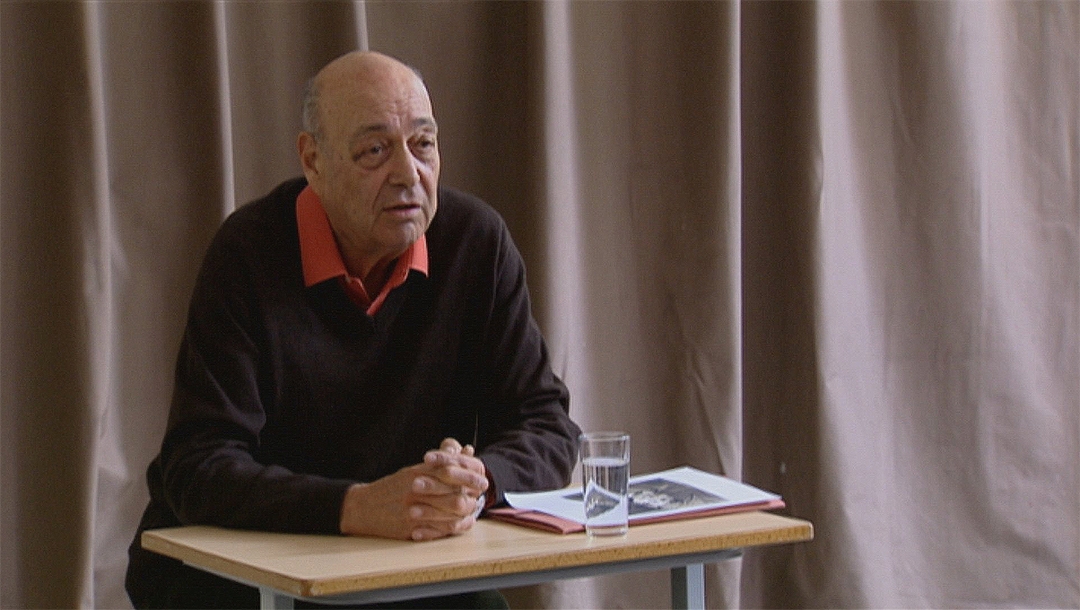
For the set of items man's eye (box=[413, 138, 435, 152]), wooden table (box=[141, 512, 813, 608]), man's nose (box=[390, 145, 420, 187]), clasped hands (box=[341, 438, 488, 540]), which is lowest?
wooden table (box=[141, 512, 813, 608])

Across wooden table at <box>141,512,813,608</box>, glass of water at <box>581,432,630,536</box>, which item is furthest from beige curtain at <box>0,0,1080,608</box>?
glass of water at <box>581,432,630,536</box>

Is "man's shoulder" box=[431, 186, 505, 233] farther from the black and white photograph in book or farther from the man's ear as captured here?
the black and white photograph in book

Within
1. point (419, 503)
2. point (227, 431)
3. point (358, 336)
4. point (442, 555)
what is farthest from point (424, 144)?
point (442, 555)

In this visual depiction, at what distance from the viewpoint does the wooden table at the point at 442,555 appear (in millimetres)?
1463

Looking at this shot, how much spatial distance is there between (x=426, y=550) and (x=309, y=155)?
79 cm

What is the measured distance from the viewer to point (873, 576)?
329 centimetres

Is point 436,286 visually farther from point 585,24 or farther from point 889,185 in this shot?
point 889,185

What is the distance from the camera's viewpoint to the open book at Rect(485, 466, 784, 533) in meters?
→ 1.75

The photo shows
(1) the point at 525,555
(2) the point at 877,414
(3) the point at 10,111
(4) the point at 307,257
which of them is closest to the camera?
(1) the point at 525,555

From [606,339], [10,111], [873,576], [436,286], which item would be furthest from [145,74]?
[873,576]

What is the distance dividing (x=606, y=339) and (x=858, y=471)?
2.41ft

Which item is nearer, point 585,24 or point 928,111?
point 585,24

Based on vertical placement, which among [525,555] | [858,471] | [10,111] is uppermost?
[10,111]

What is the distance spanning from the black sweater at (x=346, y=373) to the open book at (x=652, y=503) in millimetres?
53
